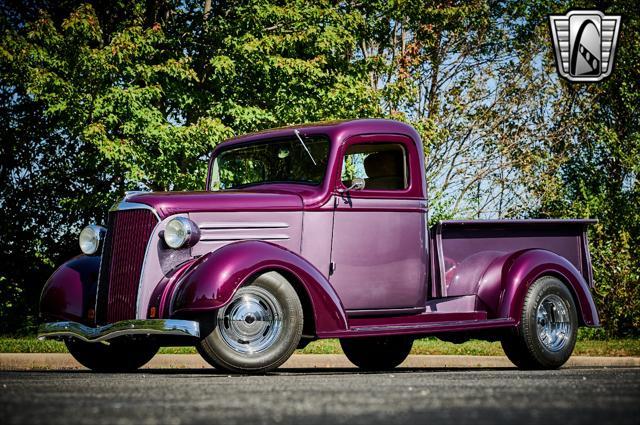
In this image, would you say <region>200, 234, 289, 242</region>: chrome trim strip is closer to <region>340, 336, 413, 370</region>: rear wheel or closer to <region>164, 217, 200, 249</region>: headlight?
<region>164, 217, 200, 249</region>: headlight

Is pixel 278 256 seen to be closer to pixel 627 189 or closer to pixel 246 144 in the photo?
pixel 246 144

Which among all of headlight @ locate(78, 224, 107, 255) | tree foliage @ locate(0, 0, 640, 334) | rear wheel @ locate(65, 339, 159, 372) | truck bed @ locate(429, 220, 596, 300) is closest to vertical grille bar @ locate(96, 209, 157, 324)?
headlight @ locate(78, 224, 107, 255)

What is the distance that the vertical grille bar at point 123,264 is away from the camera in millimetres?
7914

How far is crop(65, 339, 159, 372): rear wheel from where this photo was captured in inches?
359

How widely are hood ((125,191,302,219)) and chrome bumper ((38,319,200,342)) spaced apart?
0.96 m

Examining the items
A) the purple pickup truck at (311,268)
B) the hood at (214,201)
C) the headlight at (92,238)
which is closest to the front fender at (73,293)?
the purple pickup truck at (311,268)

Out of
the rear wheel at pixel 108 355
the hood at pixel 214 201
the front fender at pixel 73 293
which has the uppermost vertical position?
the hood at pixel 214 201

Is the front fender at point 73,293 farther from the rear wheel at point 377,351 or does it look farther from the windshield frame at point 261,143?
the rear wheel at point 377,351

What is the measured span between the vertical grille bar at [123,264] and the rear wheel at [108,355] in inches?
39.6

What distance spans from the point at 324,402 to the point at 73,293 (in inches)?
177

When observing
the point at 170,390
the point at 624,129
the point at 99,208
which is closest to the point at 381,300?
the point at 170,390

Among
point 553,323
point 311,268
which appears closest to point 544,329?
point 553,323

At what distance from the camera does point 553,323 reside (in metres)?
9.64

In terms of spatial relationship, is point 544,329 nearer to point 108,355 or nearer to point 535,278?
point 535,278
